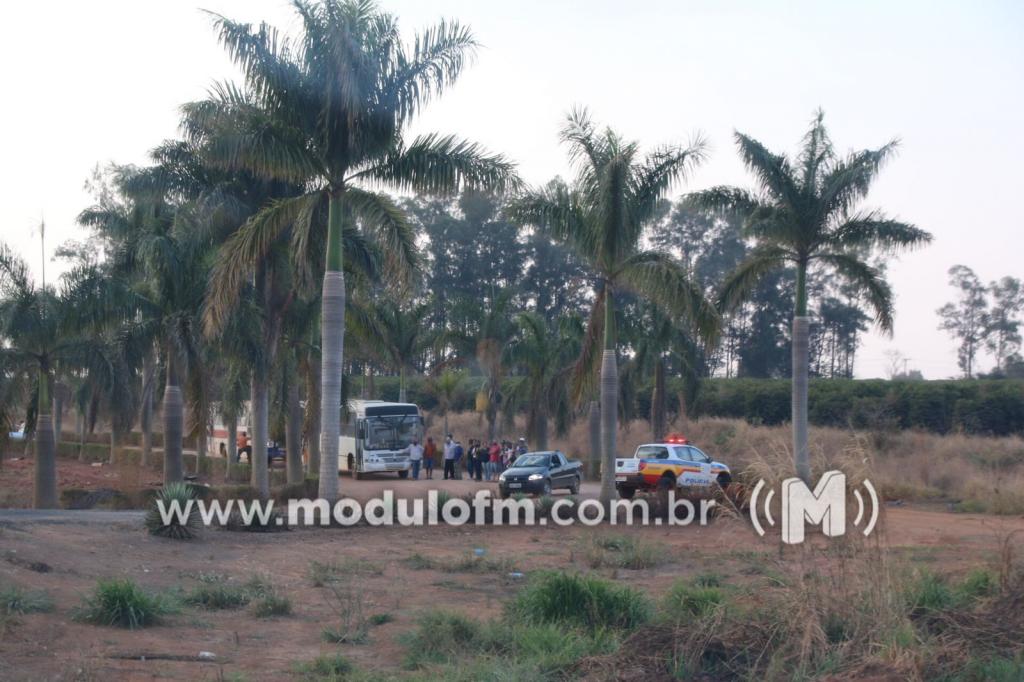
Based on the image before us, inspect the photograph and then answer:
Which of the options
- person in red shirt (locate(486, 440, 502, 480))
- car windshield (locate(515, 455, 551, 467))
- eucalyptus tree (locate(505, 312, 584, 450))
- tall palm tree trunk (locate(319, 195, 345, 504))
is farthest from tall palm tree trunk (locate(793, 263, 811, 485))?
person in red shirt (locate(486, 440, 502, 480))

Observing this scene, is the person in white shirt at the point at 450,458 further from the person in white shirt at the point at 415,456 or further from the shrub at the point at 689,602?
the shrub at the point at 689,602

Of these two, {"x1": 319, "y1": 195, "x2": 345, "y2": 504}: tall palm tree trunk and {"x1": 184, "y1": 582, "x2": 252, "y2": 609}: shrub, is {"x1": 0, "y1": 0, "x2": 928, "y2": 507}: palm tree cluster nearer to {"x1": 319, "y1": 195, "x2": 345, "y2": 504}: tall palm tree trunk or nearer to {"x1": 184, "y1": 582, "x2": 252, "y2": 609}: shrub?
{"x1": 319, "y1": 195, "x2": 345, "y2": 504}: tall palm tree trunk

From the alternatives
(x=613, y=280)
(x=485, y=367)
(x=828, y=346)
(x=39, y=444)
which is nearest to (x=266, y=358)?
(x=39, y=444)

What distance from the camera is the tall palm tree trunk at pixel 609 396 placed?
24.7 meters

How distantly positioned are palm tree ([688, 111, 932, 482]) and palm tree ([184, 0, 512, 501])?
848 cm

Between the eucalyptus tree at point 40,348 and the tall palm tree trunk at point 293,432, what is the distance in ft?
17.5

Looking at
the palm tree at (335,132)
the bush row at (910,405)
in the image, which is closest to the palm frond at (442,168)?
the palm tree at (335,132)

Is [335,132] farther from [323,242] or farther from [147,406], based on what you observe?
[147,406]

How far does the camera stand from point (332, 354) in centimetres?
2131

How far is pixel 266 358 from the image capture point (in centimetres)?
2566

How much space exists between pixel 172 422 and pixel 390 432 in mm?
14162

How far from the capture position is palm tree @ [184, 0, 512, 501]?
798 inches

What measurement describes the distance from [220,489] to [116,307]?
17.3 ft

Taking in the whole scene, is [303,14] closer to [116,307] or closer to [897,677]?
[116,307]
